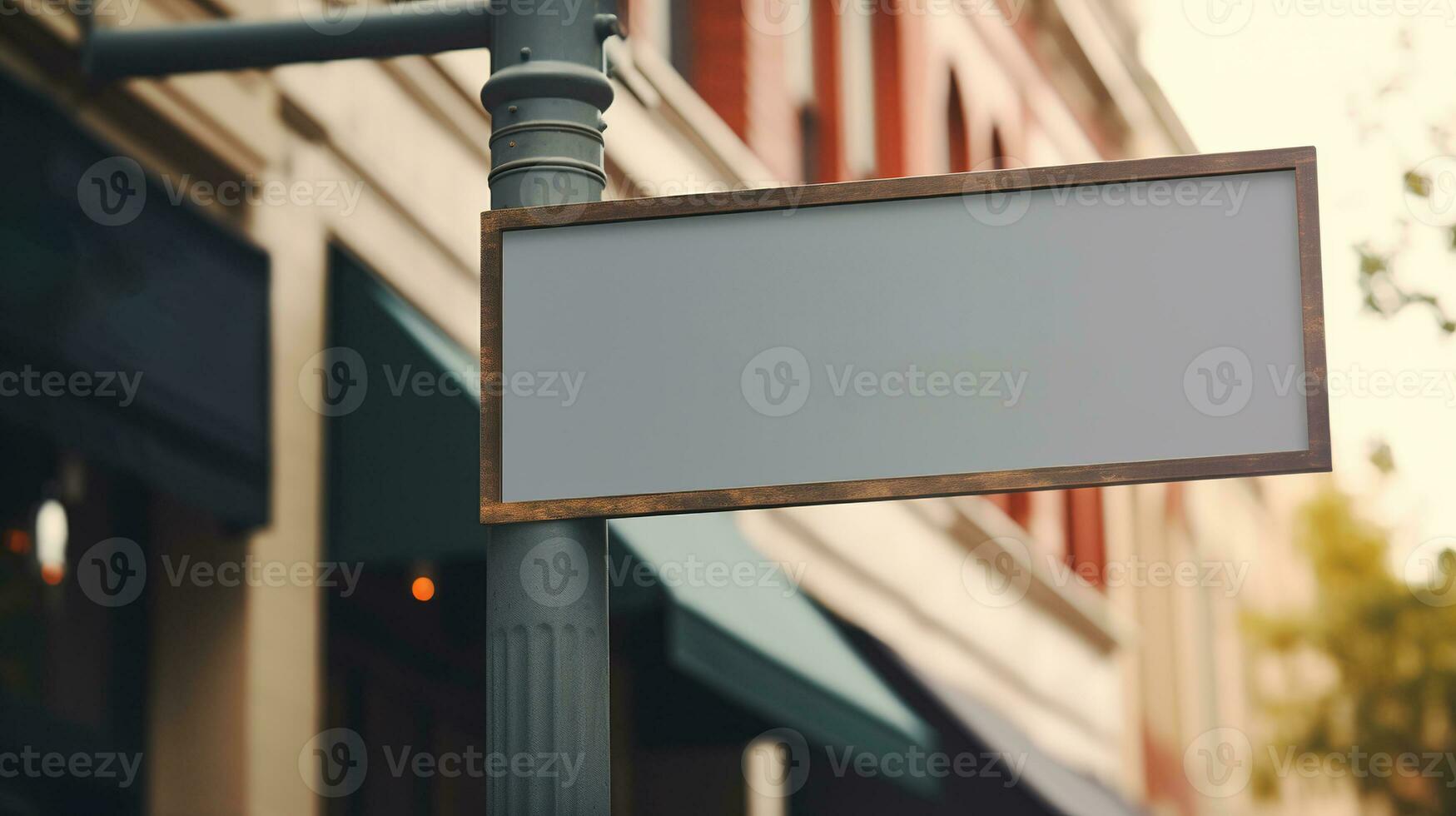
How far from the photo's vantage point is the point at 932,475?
124 inches

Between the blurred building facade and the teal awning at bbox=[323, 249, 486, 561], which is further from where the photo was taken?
the teal awning at bbox=[323, 249, 486, 561]

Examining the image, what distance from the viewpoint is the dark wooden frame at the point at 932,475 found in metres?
3.08

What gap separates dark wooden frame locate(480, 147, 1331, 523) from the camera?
10.1ft

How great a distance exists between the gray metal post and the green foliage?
2372cm

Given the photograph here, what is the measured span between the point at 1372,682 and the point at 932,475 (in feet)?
85.0

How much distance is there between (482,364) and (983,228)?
0.93 metres

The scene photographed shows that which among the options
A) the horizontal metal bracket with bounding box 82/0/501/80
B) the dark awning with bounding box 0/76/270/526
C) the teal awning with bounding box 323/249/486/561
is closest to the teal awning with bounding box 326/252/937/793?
the teal awning with bounding box 323/249/486/561

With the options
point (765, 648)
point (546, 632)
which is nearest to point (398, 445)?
point (765, 648)

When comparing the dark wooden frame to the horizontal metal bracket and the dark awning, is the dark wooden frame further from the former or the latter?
the dark awning

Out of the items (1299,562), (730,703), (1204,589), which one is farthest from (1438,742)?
(730,703)

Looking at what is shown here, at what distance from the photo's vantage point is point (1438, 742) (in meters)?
25.8

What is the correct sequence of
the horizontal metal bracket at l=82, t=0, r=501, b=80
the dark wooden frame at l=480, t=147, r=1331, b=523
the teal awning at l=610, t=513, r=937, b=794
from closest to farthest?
the dark wooden frame at l=480, t=147, r=1331, b=523
the horizontal metal bracket at l=82, t=0, r=501, b=80
the teal awning at l=610, t=513, r=937, b=794

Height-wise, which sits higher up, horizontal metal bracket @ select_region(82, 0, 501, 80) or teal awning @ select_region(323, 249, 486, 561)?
horizontal metal bracket @ select_region(82, 0, 501, 80)

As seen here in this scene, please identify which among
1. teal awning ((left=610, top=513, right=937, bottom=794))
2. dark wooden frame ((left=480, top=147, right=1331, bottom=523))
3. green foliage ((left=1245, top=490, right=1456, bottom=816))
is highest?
dark wooden frame ((left=480, top=147, right=1331, bottom=523))
